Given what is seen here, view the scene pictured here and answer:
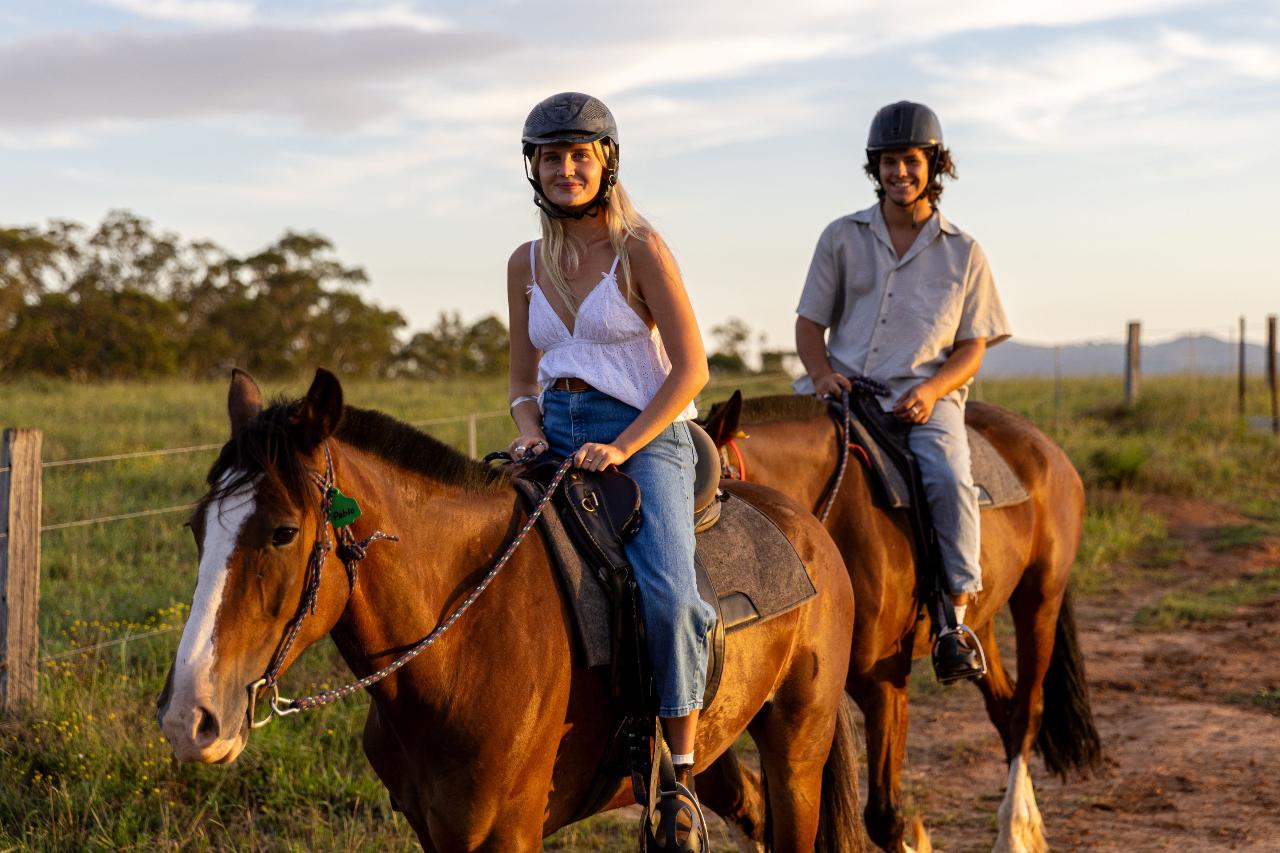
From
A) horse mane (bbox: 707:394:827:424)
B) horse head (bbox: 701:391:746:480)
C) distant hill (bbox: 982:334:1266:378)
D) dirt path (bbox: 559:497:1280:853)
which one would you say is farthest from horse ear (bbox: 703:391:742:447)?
distant hill (bbox: 982:334:1266:378)

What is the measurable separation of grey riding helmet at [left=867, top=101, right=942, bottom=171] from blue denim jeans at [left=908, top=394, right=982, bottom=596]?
122cm

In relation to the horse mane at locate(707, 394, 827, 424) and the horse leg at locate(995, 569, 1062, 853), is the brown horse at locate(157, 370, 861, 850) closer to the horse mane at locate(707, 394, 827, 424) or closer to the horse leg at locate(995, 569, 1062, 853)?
the horse mane at locate(707, 394, 827, 424)

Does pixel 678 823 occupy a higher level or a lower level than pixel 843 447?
lower

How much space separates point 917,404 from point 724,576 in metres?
1.89

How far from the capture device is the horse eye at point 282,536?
2.36m

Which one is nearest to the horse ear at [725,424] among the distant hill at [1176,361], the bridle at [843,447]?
the bridle at [843,447]

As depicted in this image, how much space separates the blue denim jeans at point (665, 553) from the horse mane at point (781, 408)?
1.49 meters

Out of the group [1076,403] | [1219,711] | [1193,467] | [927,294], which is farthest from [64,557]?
[1076,403]

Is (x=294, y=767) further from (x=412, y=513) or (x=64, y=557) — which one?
(x=64, y=557)

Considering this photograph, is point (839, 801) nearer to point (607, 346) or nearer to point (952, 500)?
point (952, 500)

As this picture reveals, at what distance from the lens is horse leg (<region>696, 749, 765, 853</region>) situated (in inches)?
174

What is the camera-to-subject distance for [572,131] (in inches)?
123

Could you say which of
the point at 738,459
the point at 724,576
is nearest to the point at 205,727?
the point at 724,576

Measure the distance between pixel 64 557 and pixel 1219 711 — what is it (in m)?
7.36
